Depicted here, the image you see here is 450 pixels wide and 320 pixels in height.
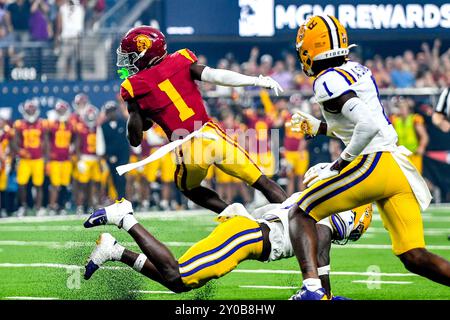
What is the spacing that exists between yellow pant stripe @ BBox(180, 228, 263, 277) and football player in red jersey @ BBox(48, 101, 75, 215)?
1103 centimetres

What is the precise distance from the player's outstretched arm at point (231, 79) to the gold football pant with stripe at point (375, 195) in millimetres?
1323

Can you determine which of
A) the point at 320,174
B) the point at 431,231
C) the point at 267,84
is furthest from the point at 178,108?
the point at 431,231

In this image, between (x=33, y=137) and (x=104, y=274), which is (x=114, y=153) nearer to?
(x=33, y=137)

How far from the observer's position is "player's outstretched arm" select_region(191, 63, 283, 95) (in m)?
7.51

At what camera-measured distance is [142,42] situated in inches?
309

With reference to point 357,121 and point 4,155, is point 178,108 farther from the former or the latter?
point 4,155

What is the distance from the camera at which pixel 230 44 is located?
20.6 m

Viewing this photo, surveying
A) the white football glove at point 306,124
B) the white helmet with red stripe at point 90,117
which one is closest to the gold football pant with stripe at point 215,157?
the white football glove at point 306,124

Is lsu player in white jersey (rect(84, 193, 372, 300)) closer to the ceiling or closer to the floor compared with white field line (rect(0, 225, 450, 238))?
closer to the ceiling

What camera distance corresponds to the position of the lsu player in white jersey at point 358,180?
6.15 meters

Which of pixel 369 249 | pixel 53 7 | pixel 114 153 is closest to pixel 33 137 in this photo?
pixel 114 153

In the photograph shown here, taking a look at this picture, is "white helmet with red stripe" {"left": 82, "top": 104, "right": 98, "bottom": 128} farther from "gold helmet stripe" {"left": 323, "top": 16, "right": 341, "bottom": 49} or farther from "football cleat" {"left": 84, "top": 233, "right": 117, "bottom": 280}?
"gold helmet stripe" {"left": 323, "top": 16, "right": 341, "bottom": 49}

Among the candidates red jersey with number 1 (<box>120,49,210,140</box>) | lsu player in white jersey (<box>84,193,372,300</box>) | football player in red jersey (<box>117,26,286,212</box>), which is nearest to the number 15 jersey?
lsu player in white jersey (<box>84,193,372,300</box>)
